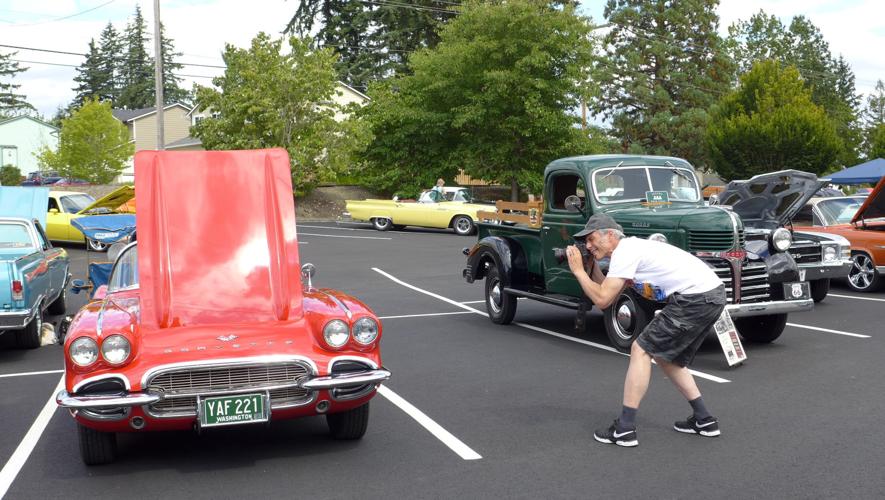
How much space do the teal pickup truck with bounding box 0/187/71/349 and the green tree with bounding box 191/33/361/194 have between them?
2417cm

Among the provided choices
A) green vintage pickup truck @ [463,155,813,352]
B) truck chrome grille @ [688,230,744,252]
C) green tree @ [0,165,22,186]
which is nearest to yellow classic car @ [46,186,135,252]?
green vintage pickup truck @ [463,155,813,352]

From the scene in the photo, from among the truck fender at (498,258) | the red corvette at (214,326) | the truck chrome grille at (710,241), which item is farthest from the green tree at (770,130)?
the red corvette at (214,326)

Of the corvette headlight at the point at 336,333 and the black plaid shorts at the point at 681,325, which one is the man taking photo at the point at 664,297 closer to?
the black plaid shorts at the point at 681,325

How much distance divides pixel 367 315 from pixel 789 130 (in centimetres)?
4174

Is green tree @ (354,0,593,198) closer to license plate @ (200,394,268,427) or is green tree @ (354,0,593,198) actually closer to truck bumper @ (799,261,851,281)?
truck bumper @ (799,261,851,281)

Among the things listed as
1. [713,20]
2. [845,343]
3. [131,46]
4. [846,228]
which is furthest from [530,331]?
[131,46]

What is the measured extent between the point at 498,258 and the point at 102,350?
7.08 metres

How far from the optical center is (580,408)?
725 centimetres

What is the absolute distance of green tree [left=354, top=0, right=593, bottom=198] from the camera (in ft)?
122

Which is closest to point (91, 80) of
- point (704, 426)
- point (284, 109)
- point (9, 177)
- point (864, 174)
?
point (9, 177)

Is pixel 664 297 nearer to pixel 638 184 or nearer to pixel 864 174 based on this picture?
pixel 638 184

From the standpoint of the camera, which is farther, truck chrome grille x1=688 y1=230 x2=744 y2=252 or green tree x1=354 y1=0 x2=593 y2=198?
green tree x1=354 y1=0 x2=593 y2=198

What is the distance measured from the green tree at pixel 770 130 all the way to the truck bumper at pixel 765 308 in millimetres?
36824

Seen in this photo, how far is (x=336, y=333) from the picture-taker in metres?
5.96
